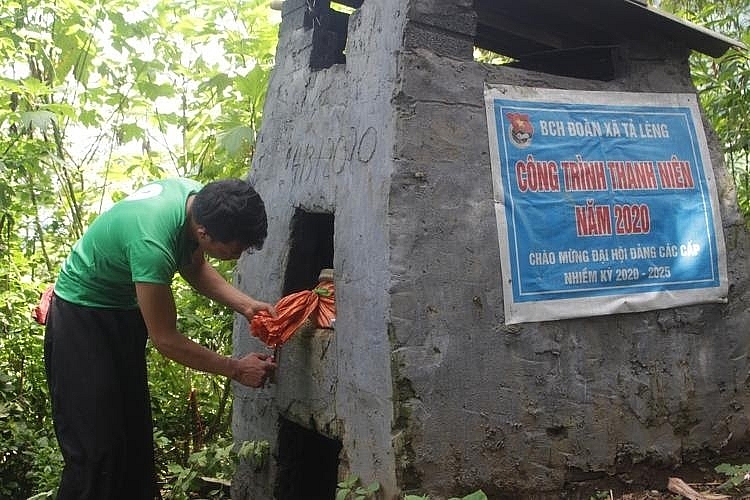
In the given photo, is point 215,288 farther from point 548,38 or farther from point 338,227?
point 548,38

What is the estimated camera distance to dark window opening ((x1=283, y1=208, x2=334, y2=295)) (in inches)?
156

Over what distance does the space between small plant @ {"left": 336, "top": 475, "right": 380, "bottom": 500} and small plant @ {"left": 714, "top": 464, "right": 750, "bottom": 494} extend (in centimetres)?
178

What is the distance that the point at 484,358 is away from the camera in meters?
3.15

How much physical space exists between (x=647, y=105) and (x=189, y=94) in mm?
4556

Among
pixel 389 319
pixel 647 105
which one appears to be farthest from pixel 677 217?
pixel 389 319

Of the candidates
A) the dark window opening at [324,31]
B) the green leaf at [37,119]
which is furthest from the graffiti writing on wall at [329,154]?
the green leaf at [37,119]

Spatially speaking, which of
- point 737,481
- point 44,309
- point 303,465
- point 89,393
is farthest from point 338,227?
point 737,481

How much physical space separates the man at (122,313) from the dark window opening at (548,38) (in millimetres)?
1950

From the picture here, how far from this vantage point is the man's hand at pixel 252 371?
335 cm

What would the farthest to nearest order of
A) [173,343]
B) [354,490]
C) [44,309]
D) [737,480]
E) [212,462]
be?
[212,462]
[737,480]
[44,309]
[354,490]
[173,343]

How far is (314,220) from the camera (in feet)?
13.5

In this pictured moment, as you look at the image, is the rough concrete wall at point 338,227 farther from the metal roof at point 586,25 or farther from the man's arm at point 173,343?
the metal roof at point 586,25

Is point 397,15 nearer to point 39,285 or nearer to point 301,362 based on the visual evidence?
point 301,362

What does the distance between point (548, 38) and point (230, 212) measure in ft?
8.04
